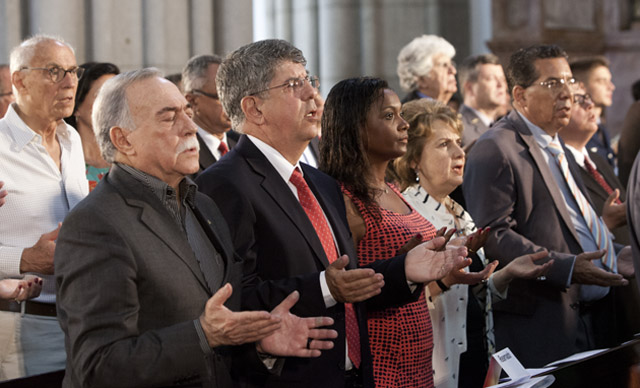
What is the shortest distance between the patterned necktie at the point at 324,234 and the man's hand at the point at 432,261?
0.23 meters

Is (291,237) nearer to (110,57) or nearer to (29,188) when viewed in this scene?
Result: (29,188)

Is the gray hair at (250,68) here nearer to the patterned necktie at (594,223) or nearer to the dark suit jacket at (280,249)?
the dark suit jacket at (280,249)

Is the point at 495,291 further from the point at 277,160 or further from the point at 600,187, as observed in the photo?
the point at 277,160

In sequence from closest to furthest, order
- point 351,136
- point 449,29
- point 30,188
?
point 30,188
point 351,136
point 449,29

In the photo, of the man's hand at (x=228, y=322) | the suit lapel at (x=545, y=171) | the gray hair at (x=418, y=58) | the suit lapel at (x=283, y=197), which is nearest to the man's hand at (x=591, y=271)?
the suit lapel at (x=545, y=171)

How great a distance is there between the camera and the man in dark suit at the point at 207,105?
14.2ft

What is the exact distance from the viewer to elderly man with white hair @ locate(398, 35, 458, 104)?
5852mm

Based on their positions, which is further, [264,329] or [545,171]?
[545,171]

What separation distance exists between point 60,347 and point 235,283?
0.93 m

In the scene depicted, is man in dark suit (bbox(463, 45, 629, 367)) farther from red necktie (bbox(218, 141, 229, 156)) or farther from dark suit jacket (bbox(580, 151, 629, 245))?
red necktie (bbox(218, 141, 229, 156))

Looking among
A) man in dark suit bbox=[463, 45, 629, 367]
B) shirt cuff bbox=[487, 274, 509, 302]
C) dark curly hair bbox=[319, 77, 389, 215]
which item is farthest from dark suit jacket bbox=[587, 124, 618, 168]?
dark curly hair bbox=[319, 77, 389, 215]

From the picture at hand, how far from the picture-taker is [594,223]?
3.92m

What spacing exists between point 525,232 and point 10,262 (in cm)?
218

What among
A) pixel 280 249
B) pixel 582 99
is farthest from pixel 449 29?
pixel 280 249
